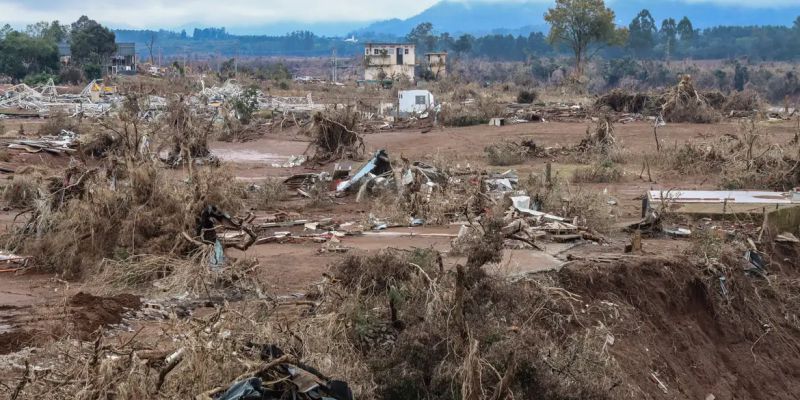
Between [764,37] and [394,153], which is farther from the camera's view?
[764,37]

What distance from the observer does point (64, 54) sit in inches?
2581

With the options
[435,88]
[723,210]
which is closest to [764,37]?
[435,88]

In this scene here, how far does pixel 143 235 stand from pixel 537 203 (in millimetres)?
5281

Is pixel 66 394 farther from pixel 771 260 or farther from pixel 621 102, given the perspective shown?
pixel 621 102

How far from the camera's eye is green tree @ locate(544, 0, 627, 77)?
5075 centimetres

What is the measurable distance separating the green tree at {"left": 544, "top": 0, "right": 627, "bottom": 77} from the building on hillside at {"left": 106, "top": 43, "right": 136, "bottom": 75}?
2798 centimetres

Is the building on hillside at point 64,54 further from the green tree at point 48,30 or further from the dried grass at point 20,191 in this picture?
the dried grass at point 20,191

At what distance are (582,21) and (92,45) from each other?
3298 cm

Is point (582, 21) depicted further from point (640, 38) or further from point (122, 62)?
point (640, 38)

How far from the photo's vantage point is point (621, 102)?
32906 mm

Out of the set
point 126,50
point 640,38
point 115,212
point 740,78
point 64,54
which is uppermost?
point 640,38

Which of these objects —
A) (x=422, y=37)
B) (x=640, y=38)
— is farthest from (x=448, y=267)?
(x=422, y=37)

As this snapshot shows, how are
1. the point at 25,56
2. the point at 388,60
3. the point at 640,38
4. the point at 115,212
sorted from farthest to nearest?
the point at 640,38
the point at 388,60
the point at 25,56
the point at 115,212

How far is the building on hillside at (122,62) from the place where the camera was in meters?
59.9
